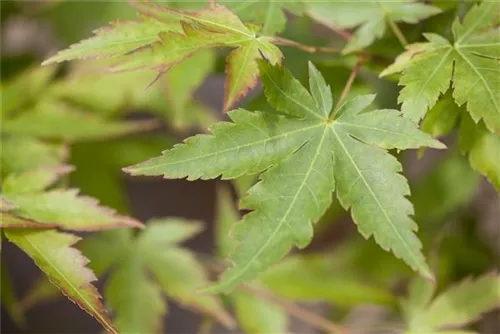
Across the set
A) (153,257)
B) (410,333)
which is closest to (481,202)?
(410,333)

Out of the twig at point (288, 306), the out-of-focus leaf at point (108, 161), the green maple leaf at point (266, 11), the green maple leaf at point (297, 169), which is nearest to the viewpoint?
the green maple leaf at point (297, 169)

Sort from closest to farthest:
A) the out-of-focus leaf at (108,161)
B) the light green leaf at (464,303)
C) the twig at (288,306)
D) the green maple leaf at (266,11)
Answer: the green maple leaf at (266,11), the light green leaf at (464,303), the twig at (288,306), the out-of-focus leaf at (108,161)

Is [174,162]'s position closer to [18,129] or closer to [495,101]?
[495,101]

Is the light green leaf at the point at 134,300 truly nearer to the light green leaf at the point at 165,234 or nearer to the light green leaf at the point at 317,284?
the light green leaf at the point at 165,234

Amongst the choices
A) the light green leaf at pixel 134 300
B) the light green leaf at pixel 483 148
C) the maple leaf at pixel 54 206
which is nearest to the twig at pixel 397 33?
the light green leaf at pixel 483 148

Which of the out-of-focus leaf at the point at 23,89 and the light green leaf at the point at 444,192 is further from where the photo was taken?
the light green leaf at the point at 444,192

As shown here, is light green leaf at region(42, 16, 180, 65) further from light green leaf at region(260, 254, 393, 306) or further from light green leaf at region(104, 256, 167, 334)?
light green leaf at region(260, 254, 393, 306)

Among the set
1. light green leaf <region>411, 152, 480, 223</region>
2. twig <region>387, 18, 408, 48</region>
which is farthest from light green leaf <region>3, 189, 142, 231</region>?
light green leaf <region>411, 152, 480, 223</region>

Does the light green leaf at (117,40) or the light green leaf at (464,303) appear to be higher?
the light green leaf at (117,40)
